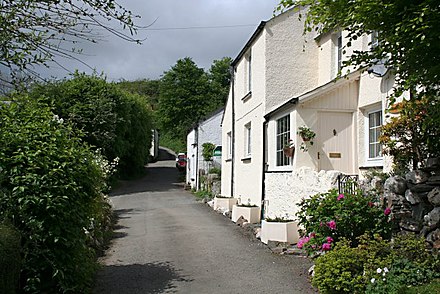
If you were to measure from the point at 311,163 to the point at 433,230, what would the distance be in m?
5.51

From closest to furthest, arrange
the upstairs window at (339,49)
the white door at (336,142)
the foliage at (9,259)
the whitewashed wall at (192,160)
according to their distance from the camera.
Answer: the foliage at (9,259), the white door at (336,142), the upstairs window at (339,49), the whitewashed wall at (192,160)

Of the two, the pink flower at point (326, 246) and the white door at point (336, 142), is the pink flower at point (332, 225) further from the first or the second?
the white door at point (336, 142)

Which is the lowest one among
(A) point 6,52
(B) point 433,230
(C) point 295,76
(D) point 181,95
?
(B) point 433,230

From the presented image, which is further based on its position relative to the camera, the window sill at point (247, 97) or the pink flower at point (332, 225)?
the window sill at point (247, 97)

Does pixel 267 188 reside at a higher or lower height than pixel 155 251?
higher

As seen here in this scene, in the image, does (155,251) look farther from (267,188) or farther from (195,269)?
(267,188)

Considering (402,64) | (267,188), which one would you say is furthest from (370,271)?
(267,188)

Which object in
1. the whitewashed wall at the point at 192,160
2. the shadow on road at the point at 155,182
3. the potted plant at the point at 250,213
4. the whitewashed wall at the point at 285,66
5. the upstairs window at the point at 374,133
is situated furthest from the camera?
the whitewashed wall at the point at 192,160

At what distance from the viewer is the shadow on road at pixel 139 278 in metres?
7.23

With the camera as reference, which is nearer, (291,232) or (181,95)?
(291,232)

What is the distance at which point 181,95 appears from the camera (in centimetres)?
4347

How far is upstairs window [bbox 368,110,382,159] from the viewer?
35.0 feet

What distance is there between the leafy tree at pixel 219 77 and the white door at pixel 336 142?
32.8m

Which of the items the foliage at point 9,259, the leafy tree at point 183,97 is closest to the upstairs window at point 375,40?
the foliage at point 9,259
